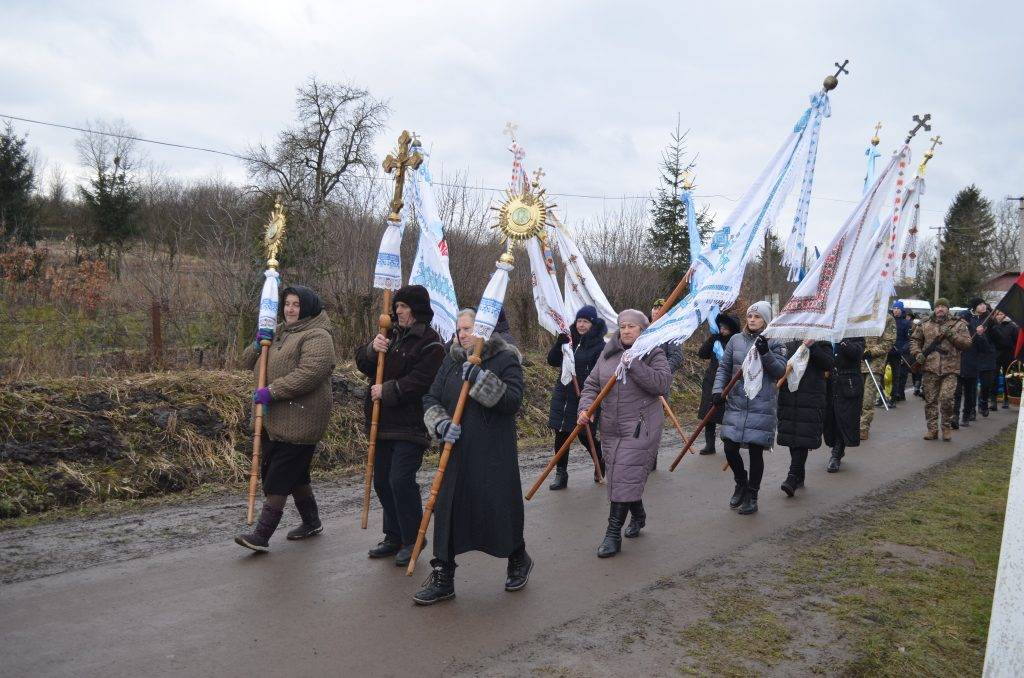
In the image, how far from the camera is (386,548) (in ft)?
20.2

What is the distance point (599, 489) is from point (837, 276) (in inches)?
128

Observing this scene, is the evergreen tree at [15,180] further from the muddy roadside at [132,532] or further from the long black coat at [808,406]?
the long black coat at [808,406]

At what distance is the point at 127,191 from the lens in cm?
3134

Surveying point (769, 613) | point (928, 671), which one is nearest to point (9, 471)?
point (769, 613)

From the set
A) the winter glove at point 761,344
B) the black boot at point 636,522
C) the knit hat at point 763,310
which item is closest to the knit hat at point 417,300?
the black boot at point 636,522

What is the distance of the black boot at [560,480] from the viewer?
8.75 metres

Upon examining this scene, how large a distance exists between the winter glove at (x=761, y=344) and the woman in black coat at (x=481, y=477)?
2.95 metres

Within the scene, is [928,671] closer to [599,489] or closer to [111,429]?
[599,489]

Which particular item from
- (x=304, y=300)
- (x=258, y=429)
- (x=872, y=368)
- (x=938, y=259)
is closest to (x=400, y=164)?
(x=304, y=300)

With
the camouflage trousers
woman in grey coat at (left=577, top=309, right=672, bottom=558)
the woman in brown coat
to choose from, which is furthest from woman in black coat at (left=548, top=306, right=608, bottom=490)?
the camouflage trousers

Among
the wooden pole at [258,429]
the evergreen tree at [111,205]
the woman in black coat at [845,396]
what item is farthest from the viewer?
the evergreen tree at [111,205]

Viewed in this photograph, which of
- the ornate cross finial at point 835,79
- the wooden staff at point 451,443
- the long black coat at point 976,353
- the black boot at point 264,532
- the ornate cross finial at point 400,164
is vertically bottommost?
the black boot at point 264,532

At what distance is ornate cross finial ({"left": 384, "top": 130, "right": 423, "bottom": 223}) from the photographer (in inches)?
276

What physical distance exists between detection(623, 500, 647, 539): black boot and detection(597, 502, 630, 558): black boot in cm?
36
